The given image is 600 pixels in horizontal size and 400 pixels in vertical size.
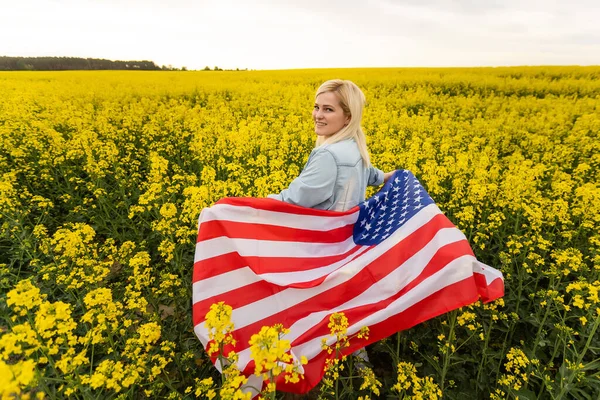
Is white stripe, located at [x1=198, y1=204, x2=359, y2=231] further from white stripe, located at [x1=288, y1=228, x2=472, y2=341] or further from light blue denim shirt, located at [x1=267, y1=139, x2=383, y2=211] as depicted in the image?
white stripe, located at [x1=288, y1=228, x2=472, y2=341]

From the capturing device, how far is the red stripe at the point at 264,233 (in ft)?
9.15

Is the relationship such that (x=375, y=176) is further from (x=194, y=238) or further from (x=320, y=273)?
(x=194, y=238)

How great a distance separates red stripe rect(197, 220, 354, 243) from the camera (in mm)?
2789

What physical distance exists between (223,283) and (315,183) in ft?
3.78

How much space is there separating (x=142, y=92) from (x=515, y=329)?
1665cm

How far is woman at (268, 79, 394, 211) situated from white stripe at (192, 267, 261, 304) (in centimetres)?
76

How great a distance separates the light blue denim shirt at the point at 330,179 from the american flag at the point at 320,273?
0.13 m

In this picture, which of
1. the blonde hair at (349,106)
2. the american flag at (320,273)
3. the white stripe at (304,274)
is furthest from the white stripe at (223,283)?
the blonde hair at (349,106)

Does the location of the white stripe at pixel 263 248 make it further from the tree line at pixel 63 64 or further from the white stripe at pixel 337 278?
the tree line at pixel 63 64

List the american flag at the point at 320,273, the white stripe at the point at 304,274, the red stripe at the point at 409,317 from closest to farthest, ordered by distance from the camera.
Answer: the red stripe at the point at 409,317, the american flag at the point at 320,273, the white stripe at the point at 304,274

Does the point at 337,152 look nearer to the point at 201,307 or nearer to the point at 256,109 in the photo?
the point at 201,307

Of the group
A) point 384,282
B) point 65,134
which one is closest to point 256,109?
point 65,134

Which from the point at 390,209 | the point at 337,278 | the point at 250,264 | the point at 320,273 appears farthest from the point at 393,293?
the point at 250,264

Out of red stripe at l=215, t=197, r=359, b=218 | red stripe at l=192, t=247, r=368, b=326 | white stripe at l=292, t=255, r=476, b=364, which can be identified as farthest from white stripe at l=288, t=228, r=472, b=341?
red stripe at l=215, t=197, r=359, b=218
